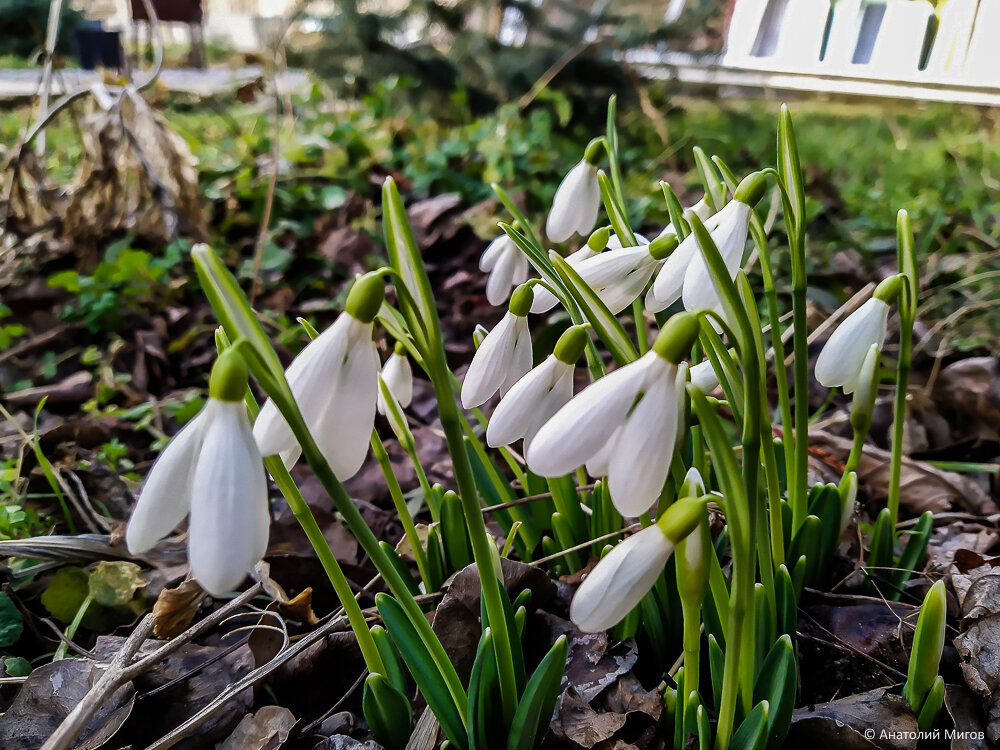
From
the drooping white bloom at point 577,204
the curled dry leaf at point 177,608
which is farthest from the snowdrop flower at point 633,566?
the curled dry leaf at point 177,608

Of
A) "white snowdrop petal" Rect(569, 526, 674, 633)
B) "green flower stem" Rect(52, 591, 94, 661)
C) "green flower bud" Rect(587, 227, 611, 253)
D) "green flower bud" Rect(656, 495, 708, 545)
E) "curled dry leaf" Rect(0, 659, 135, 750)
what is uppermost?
"green flower bud" Rect(587, 227, 611, 253)

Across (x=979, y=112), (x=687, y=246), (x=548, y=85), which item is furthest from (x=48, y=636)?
(x=979, y=112)

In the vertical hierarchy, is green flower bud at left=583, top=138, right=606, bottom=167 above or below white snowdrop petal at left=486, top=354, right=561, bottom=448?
above

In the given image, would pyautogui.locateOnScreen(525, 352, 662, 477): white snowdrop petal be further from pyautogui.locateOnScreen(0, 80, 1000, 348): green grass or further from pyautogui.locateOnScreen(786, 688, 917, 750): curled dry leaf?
pyautogui.locateOnScreen(0, 80, 1000, 348): green grass

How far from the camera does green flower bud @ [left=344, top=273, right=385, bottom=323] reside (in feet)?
1.54

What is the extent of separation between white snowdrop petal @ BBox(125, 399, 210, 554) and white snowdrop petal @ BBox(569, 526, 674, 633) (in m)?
0.26

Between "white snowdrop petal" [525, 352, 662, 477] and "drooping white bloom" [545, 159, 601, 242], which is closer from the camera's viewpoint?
"white snowdrop petal" [525, 352, 662, 477]

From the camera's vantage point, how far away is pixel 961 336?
5.80ft

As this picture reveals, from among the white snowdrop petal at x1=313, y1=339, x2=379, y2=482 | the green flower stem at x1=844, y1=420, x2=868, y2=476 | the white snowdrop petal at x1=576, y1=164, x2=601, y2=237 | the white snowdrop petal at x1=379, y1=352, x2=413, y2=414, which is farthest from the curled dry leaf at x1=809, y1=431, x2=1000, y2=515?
the white snowdrop petal at x1=313, y1=339, x2=379, y2=482

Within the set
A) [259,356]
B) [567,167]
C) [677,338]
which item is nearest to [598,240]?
[677,338]

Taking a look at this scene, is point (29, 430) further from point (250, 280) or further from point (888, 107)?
point (888, 107)

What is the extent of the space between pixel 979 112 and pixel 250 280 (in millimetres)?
4216

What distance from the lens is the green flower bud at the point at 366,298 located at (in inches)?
18.5

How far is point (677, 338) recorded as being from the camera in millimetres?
459
